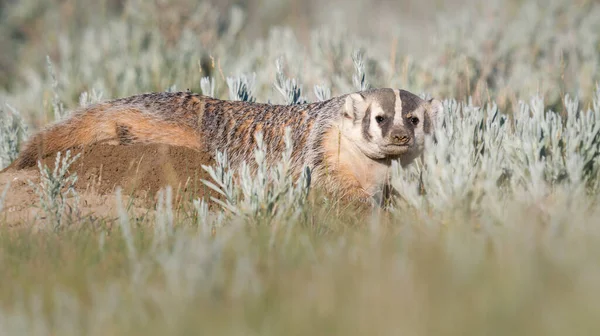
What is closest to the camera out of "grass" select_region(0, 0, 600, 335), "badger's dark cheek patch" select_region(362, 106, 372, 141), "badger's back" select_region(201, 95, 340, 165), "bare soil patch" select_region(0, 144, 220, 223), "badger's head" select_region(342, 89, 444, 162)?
"grass" select_region(0, 0, 600, 335)

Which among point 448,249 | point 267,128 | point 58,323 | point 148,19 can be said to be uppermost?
point 148,19

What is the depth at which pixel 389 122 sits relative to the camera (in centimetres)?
448

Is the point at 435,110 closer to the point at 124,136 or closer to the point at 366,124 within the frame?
the point at 366,124

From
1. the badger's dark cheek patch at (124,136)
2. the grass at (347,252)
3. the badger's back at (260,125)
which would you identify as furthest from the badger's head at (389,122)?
the badger's dark cheek patch at (124,136)

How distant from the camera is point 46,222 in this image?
3.81m

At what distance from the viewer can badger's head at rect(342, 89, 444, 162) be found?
4418 mm

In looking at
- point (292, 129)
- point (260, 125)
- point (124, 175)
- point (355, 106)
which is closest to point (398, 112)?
point (355, 106)

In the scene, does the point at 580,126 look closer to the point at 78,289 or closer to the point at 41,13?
the point at 78,289

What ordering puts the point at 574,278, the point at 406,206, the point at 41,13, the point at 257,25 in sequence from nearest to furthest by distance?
the point at 574,278
the point at 406,206
the point at 41,13
the point at 257,25

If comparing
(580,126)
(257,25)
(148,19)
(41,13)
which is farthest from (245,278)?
(257,25)

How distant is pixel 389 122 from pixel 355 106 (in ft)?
1.01

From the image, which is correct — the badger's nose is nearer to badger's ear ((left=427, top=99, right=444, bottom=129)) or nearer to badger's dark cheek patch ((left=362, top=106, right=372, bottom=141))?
badger's dark cheek patch ((left=362, top=106, right=372, bottom=141))

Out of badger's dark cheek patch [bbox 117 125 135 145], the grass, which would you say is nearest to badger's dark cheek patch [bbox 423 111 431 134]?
the grass

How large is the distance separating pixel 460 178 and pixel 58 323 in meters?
1.87
